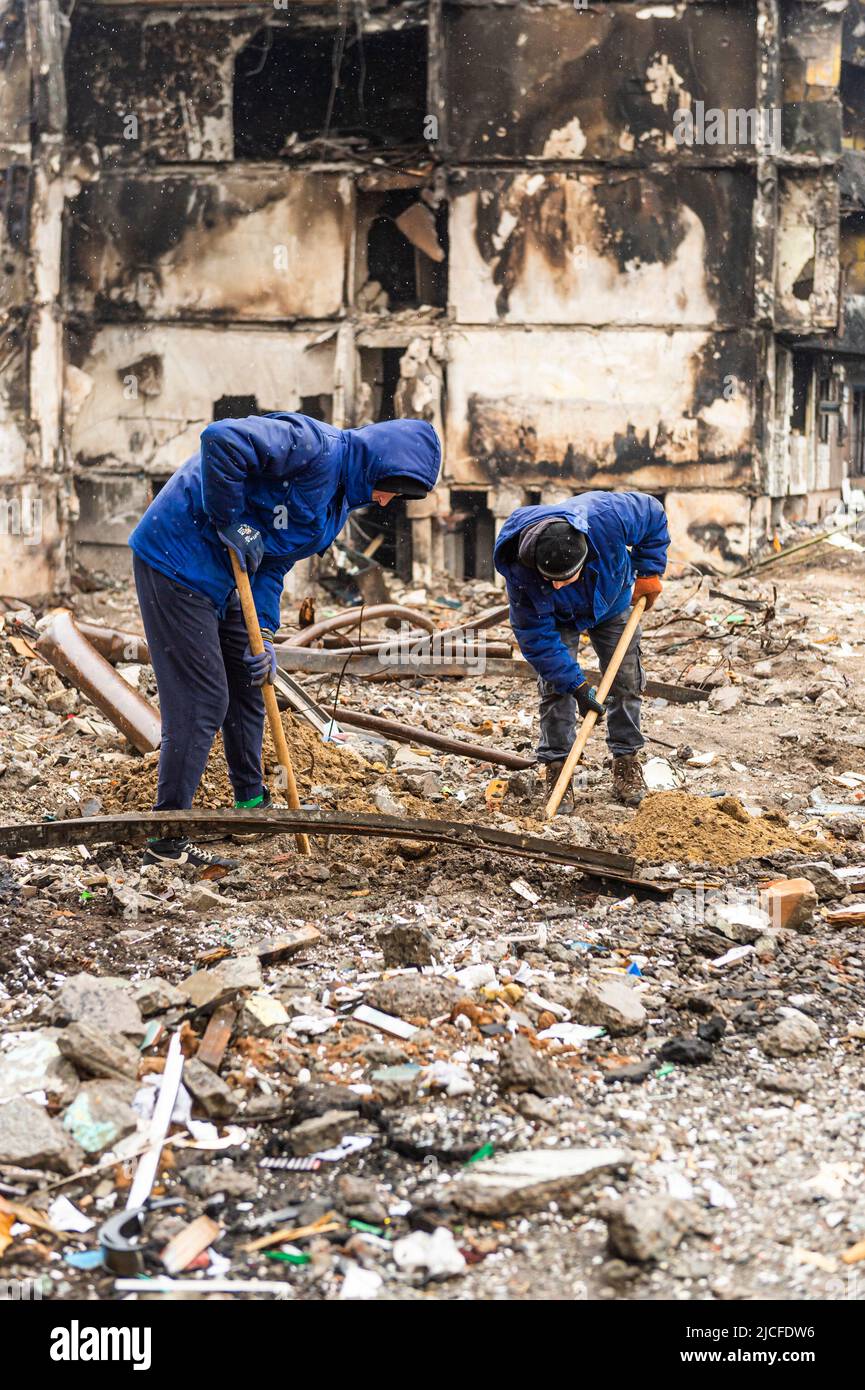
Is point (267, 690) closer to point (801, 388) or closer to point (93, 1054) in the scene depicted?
point (93, 1054)

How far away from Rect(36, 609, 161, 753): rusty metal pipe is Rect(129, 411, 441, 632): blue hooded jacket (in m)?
1.93

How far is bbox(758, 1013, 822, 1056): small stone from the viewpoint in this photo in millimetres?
3422

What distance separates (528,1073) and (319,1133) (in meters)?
0.52

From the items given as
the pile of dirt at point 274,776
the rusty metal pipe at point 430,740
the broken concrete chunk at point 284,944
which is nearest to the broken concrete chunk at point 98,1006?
the broken concrete chunk at point 284,944

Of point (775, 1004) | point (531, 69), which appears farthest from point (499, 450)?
point (775, 1004)

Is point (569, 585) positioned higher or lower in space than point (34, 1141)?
higher

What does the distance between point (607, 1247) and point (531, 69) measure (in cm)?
1295

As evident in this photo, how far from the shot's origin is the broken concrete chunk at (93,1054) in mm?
3160

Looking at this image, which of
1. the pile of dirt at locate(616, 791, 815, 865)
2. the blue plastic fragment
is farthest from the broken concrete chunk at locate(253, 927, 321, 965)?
the pile of dirt at locate(616, 791, 815, 865)

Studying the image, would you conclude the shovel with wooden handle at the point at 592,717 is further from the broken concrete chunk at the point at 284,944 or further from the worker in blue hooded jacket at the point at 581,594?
the broken concrete chunk at the point at 284,944

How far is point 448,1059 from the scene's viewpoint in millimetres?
3320

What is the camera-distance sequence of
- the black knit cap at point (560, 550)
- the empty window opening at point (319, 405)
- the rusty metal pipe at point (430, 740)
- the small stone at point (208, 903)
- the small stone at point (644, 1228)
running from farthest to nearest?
the empty window opening at point (319, 405), the rusty metal pipe at point (430, 740), the black knit cap at point (560, 550), the small stone at point (208, 903), the small stone at point (644, 1228)

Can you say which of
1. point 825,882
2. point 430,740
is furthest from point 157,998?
point 430,740

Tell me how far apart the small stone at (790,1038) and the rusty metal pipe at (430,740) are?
3.11 metres
